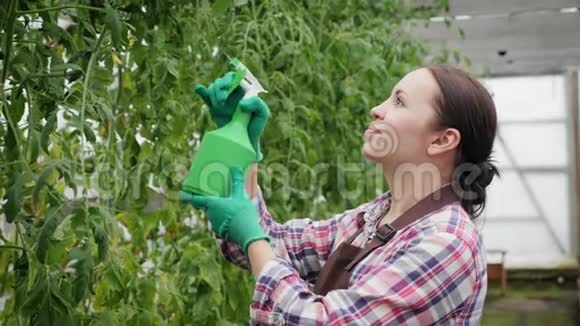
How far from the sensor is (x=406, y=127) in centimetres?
131

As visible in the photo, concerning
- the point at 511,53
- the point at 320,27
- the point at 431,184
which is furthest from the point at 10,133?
the point at 511,53

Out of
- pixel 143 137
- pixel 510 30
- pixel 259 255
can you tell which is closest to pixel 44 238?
pixel 259 255

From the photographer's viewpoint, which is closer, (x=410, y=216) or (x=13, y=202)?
(x=13, y=202)

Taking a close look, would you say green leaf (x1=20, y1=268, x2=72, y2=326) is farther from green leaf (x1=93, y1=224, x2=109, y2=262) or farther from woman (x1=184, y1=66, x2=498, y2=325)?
woman (x1=184, y1=66, x2=498, y2=325)

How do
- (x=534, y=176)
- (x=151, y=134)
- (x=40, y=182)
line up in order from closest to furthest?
1. (x=40, y=182)
2. (x=151, y=134)
3. (x=534, y=176)

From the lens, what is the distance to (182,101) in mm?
1849

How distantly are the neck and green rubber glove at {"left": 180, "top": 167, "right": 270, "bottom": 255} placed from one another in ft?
0.76

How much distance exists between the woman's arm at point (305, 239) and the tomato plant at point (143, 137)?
24cm

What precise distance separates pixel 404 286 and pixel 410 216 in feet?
0.52

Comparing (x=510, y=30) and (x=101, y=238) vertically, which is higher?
(x=101, y=238)

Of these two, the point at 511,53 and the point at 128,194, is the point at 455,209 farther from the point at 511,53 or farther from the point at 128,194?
the point at 511,53

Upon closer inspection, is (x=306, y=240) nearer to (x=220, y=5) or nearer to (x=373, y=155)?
(x=373, y=155)

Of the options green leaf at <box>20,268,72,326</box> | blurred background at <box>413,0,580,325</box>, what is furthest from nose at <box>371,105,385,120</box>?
blurred background at <box>413,0,580,325</box>

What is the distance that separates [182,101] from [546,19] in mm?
4405
